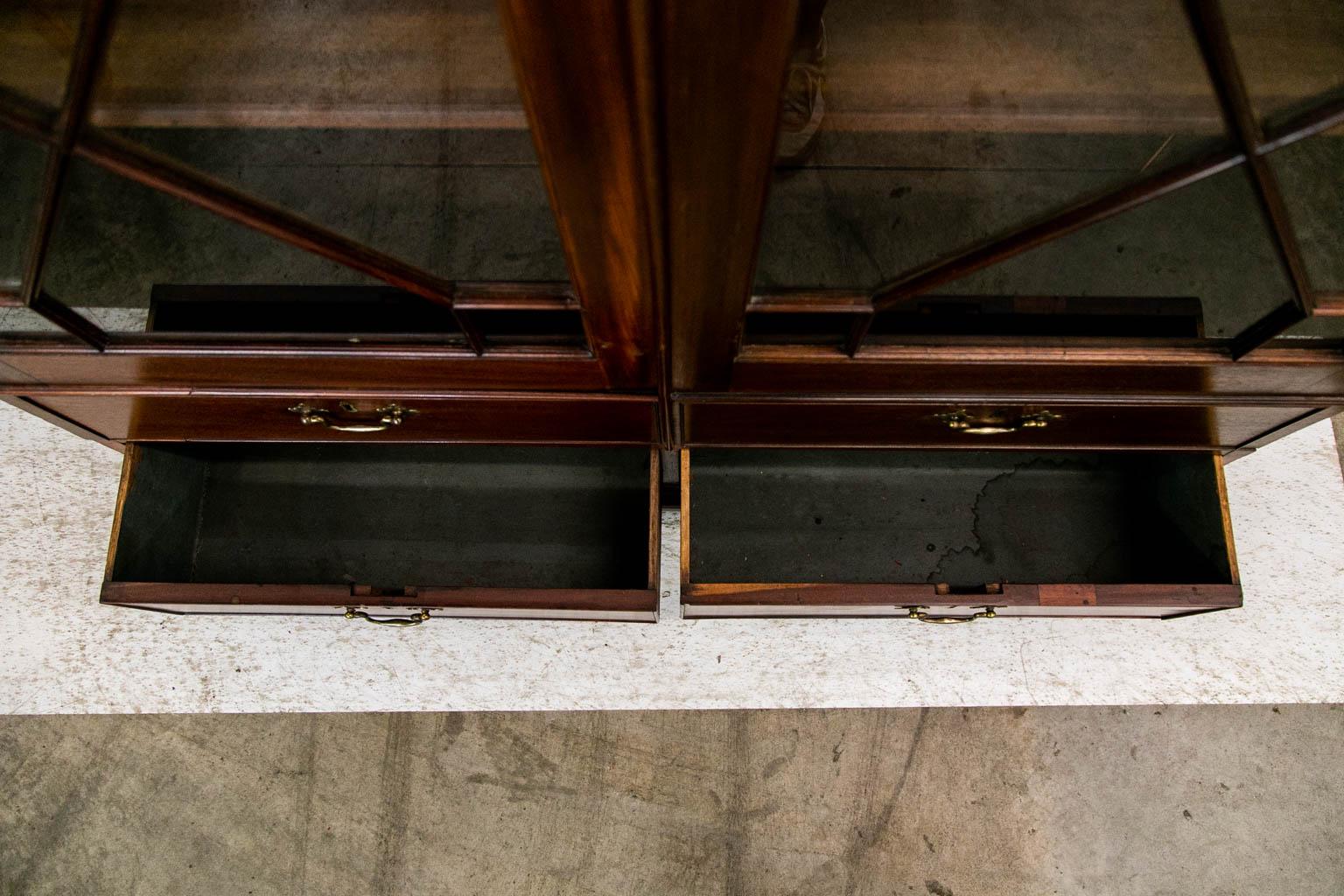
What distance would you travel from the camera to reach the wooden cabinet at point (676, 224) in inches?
16.1

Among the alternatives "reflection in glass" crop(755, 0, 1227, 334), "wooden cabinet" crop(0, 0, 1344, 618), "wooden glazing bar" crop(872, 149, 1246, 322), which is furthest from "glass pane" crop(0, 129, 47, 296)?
"wooden glazing bar" crop(872, 149, 1246, 322)

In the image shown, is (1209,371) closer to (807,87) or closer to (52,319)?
(807,87)

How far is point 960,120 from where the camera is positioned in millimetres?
485

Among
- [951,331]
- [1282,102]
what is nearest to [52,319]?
[951,331]

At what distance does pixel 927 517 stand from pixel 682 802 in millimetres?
595

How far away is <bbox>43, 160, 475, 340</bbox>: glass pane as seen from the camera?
518 mm

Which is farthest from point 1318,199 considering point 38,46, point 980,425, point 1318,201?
point 38,46

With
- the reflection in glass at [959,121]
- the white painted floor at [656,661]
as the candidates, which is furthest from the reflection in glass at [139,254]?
the white painted floor at [656,661]

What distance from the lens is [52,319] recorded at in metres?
0.62

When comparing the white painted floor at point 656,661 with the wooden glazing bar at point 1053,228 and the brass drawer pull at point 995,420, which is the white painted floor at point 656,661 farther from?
the wooden glazing bar at point 1053,228

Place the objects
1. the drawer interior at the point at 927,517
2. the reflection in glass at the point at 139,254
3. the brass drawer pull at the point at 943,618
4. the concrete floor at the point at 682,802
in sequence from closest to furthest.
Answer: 1. the reflection in glass at the point at 139,254
2. the brass drawer pull at the point at 943,618
3. the drawer interior at the point at 927,517
4. the concrete floor at the point at 682,802

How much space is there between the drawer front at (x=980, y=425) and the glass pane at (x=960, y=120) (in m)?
0.28

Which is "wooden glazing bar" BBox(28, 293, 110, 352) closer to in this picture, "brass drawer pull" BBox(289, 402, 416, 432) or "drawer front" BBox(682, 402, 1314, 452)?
"brass drawer pull" BBox(289, 402, 416, 432)

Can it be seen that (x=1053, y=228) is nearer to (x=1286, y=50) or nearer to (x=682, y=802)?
(x=1286, y=50)
